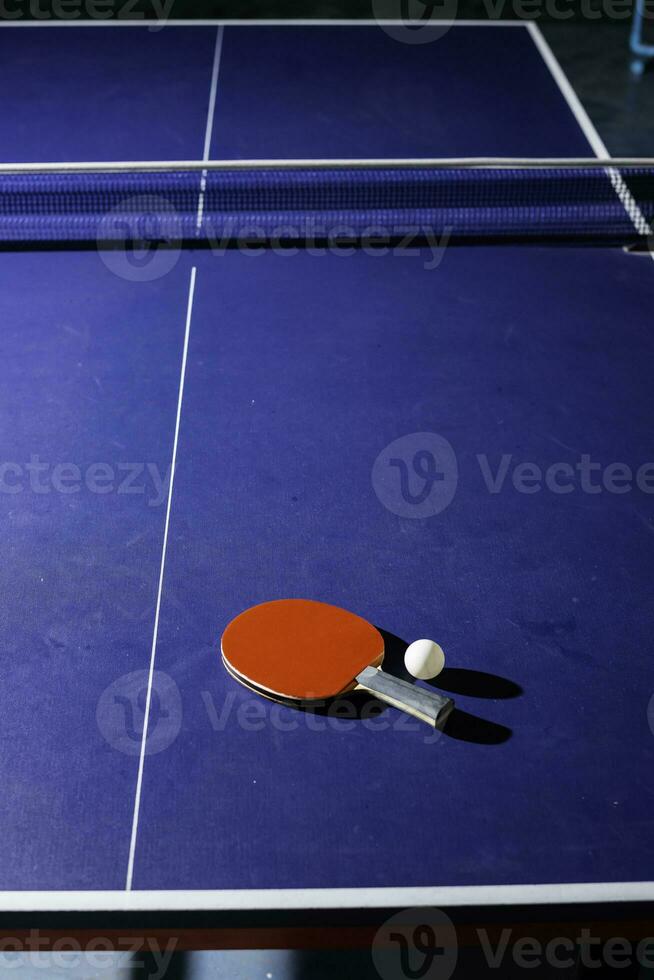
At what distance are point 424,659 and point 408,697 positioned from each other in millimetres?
163

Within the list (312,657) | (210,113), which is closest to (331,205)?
(210,113)

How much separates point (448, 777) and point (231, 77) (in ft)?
20.4

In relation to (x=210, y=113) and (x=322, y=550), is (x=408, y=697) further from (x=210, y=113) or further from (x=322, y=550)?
(x=210, y=113)

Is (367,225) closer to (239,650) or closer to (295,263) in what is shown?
(295,263)

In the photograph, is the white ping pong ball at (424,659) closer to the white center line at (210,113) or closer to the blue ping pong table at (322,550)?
the blue ping pong table at (322,550)

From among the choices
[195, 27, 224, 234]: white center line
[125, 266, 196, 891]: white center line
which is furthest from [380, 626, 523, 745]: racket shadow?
[195, 27, 224, 234]: white center line

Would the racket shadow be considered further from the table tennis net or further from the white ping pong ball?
the table tennis net

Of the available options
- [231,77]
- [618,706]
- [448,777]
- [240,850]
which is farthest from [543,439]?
[231,77]

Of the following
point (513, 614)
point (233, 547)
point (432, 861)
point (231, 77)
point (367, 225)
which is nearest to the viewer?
point (432, 861)

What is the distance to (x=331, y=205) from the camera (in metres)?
6.31

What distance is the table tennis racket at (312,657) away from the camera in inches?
138

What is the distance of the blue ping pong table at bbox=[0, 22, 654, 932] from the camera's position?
10.6 ft

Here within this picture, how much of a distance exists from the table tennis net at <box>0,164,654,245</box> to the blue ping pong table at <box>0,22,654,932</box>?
0.12 metres

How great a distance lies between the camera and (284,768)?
134 inches
